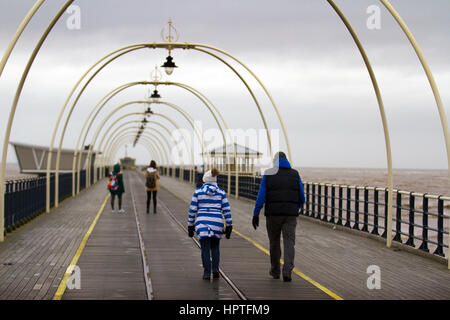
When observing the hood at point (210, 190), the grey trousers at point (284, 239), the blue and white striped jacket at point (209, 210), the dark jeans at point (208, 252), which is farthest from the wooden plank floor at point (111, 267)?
the grey trousers at point (284, 239)

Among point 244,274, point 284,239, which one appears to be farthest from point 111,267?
point 284,239

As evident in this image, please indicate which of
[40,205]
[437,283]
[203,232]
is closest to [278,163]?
[203,232]

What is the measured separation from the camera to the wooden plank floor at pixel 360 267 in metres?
8.62

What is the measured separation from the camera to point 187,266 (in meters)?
10.6

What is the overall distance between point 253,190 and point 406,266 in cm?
1907

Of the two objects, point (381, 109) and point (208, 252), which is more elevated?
point (381, 109)

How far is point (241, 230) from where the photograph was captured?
56.3ft

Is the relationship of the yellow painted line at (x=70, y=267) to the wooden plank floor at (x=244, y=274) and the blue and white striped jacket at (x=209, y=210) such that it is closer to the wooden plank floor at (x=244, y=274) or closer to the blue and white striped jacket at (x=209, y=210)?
the wooden plank floor at (x=244, y=274)

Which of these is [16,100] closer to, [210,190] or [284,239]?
[210,190]

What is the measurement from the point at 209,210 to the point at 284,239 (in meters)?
1.12

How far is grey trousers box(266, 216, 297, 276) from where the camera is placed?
9211 millimetres

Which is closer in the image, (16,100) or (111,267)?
(111,267)

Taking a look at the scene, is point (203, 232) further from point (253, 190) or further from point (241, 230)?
point (253, 190)

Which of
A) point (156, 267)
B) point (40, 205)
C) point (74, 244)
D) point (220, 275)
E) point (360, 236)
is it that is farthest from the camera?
point (40, 205)
